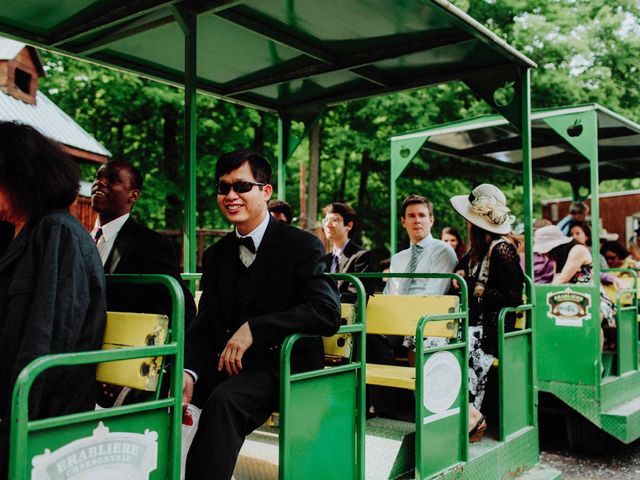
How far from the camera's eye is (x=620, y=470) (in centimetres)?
611

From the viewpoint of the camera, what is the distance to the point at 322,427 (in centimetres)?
304

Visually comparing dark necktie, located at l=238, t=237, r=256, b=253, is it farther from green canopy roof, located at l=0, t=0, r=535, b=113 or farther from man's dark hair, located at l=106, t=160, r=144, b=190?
green canopy roof, located at l=0, t=0, r=535, b=113

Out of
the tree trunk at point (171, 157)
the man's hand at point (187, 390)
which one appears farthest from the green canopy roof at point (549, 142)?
the tree trunk at point (171, 157)

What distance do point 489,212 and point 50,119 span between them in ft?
47.7

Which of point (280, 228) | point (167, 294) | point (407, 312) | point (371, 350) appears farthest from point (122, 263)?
point (371, 350)

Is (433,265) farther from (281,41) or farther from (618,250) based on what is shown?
(618,250)

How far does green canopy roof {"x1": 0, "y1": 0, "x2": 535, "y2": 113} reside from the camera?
14.1 feet

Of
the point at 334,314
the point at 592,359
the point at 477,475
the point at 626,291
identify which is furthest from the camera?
the point at 626,291

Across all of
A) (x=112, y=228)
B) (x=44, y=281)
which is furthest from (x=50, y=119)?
(x=44, y=281)

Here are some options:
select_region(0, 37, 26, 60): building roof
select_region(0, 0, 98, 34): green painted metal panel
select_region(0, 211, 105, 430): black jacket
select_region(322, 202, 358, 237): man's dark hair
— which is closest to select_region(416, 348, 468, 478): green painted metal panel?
select_region(0, 211, 105, 430): black jacket

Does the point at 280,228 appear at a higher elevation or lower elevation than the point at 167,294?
higher

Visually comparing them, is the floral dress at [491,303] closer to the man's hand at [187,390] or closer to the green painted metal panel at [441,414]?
the green painted metal panel at [441,414]

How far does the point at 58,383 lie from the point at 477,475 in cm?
285

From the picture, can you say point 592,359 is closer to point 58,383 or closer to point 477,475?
point 477,475
